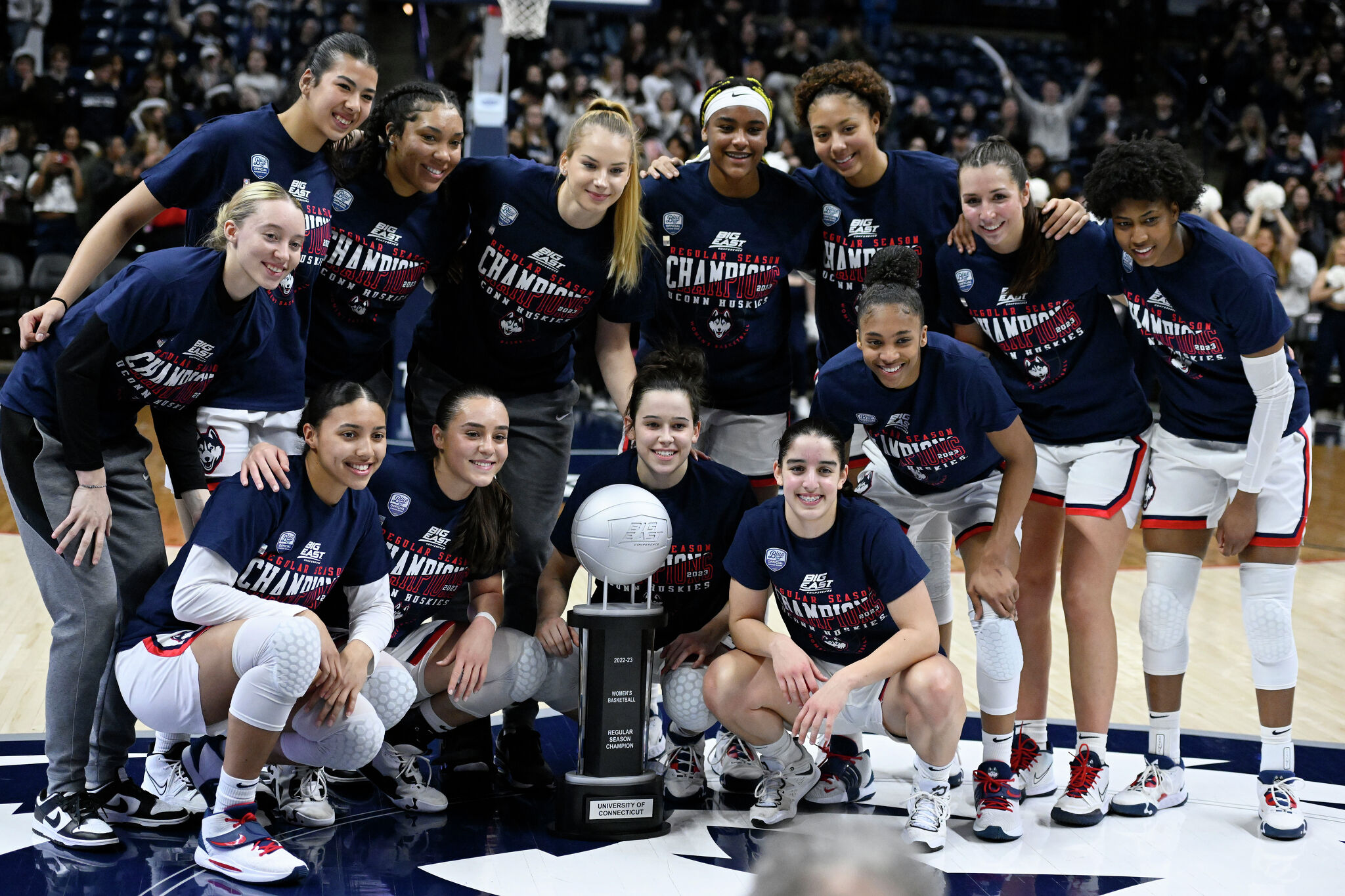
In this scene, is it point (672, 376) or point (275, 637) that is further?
point (672, 376)

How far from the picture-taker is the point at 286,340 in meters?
3.54

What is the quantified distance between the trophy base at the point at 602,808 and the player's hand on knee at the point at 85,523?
1405 mm

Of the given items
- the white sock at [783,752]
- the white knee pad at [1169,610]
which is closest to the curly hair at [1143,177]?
the white knee pad at [1169,610]

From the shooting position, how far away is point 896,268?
3.62 metres

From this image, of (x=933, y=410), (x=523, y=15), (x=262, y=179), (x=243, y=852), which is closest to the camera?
(x=243, y=852)

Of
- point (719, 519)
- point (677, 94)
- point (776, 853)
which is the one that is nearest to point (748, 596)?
point (719, 519)

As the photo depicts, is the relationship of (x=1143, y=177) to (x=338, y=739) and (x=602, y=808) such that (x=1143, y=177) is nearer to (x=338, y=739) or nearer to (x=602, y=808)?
(x=602, y=808)

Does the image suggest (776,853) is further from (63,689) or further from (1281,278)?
(1281,278)

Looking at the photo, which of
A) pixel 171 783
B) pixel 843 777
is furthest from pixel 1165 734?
pixel 171 783

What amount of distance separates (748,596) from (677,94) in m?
12.3

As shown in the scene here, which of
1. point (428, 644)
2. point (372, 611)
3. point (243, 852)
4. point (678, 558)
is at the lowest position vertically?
point (243, 852)

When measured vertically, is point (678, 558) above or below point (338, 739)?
above

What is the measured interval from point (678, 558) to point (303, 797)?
1273 mm

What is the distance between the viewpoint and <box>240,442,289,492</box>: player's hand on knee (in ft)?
10.7
